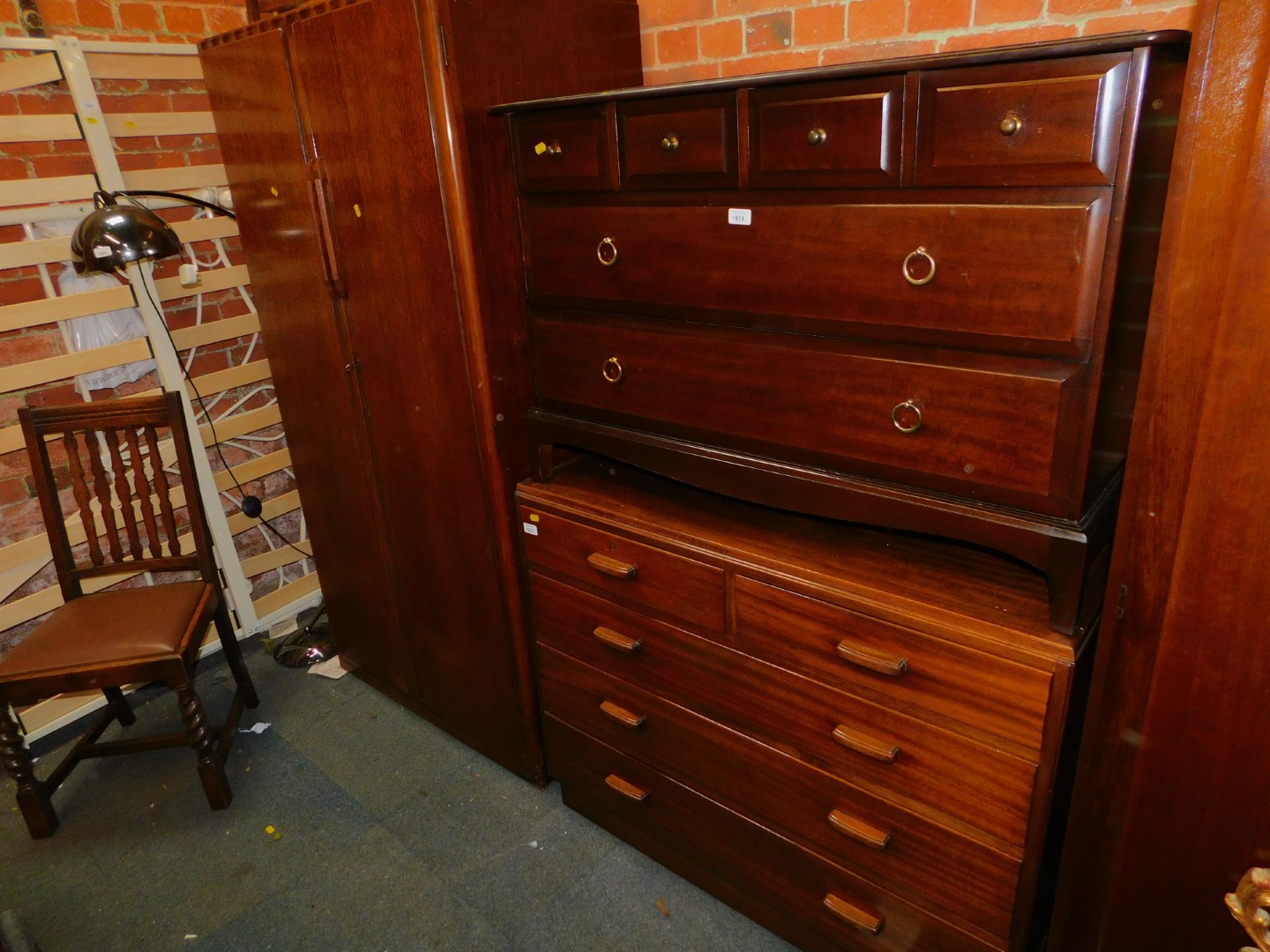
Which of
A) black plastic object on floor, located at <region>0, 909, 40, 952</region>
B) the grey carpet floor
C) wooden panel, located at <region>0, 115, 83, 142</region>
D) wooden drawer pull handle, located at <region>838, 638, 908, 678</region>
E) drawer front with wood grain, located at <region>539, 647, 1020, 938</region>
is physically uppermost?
wooden panel, located at <region>0, 115, 83, 142</region>

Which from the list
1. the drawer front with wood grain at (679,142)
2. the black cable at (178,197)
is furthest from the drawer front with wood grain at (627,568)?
the black cable at (178,197)

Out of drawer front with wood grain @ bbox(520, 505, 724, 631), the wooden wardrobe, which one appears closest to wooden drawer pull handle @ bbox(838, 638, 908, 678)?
drawer front with wood grain @ bbox(520, 505, 724, 631)

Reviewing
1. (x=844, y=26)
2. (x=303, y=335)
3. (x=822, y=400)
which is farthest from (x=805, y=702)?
(x=303, y=335)

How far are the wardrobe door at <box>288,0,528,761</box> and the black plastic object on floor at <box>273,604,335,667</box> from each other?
0.60 metres

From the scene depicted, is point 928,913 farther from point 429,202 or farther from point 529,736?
point 429,202

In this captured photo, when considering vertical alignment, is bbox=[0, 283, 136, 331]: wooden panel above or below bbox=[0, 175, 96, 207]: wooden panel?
below

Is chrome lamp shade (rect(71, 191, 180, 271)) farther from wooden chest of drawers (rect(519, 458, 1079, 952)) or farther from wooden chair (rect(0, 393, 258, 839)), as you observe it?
wooden chest of drawers (rect(519, 458, 1079, 952))

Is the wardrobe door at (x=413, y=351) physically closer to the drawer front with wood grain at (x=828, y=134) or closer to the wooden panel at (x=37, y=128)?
the drawer front with wood grain at (x=828, y=134)

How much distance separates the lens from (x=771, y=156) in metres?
1.25

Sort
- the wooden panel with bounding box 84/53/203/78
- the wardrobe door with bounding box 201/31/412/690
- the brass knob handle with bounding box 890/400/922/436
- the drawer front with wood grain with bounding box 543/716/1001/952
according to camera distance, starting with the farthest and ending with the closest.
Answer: the wooden panel with bounding box 84/53/203/78 < the wardrobe door with bounding box 201/31/412/690 < the drawer front with wood grain with bounding box 543/716/1001/952 < the brass knob handle with bounding box 890/400/922/436

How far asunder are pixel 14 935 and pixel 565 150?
6.81ft

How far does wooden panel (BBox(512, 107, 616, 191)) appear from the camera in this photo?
1442 millimetres

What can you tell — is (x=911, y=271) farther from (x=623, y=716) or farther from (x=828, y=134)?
(x=623, y=716)

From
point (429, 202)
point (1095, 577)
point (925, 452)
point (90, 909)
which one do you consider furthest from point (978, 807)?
point (90, 909)
